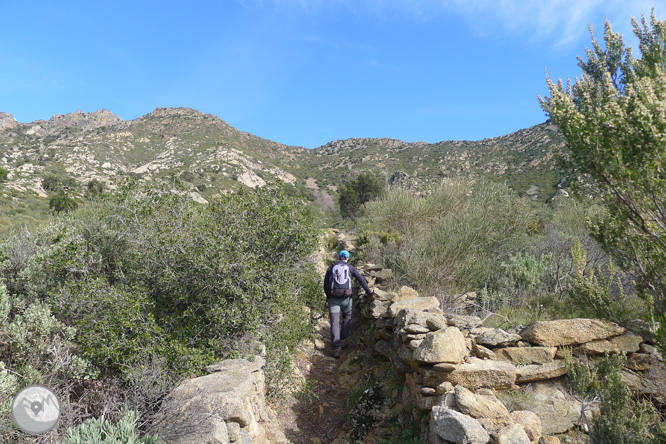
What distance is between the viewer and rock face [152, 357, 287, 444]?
322 centimetres

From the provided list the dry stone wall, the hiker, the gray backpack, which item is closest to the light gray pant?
the hiker

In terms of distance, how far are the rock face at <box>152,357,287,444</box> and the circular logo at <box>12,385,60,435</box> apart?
3.05 feet

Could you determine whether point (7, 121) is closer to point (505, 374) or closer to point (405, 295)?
point (405, 295)

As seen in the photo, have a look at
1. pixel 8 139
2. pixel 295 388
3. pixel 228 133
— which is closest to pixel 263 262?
pixel 295 388

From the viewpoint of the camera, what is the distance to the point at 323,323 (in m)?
9.09

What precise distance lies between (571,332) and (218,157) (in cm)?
5128

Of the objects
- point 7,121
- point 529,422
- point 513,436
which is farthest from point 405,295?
point 7,121

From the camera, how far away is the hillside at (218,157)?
1460 inches

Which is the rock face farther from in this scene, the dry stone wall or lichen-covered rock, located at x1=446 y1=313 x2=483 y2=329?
lichen-covered rock, located at x1=446 y1=313 x2=483 y2=329

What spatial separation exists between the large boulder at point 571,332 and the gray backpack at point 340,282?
11.6ft

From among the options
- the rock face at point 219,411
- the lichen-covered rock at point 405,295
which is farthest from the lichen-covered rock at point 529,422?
the lichen-covered rock at point 405,295

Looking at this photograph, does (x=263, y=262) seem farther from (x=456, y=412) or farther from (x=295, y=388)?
(x=456, y=412)

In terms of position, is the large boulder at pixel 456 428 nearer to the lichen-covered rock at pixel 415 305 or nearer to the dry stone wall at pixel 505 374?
the dry stone wall at pixel 505 374

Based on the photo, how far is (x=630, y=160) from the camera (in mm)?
3258
